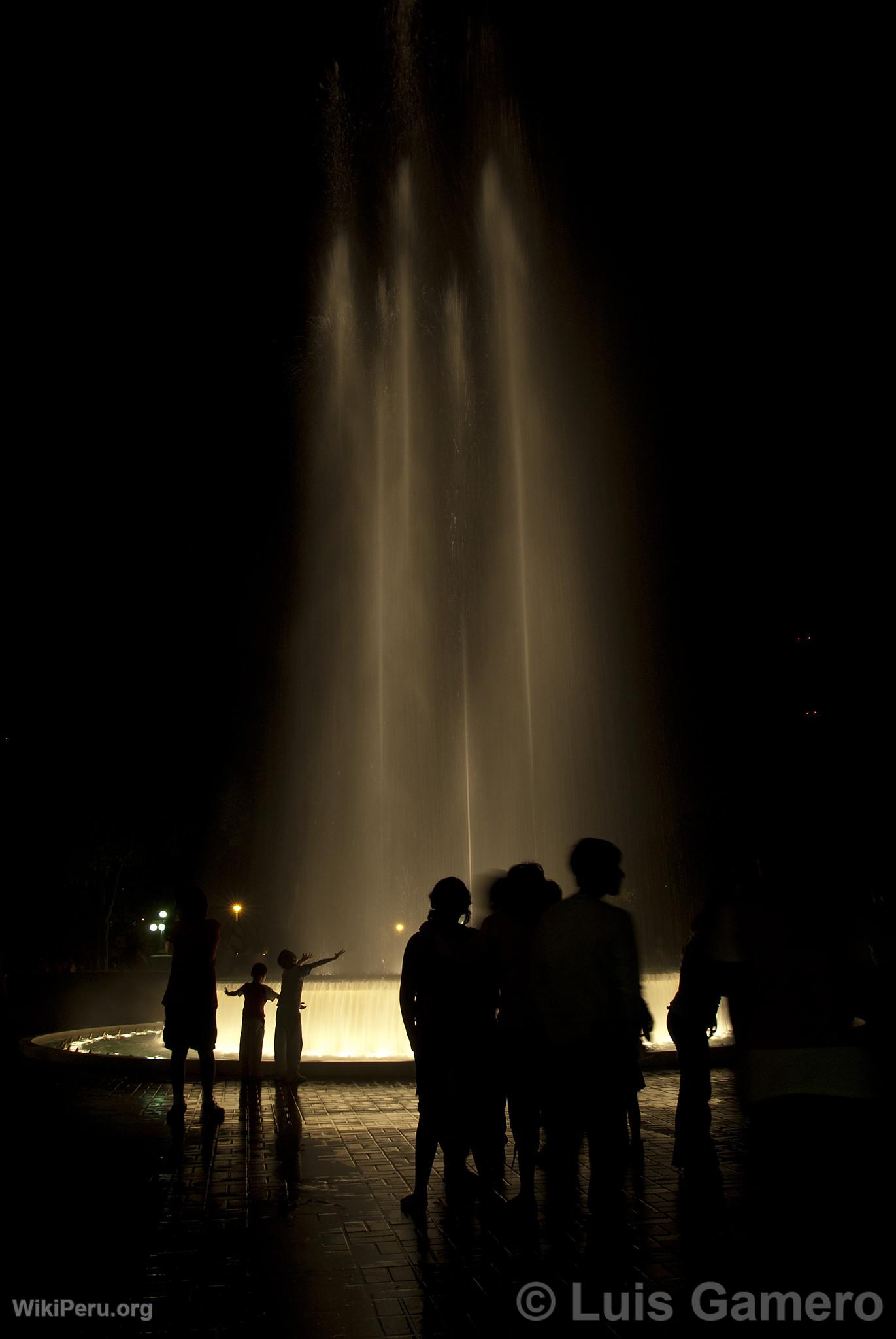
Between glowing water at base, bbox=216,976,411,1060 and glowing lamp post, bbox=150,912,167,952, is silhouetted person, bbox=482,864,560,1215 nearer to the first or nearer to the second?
glowing water at base, bbox=216,976,411,1060

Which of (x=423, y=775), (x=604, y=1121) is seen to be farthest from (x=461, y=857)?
(x=604, y=1121)

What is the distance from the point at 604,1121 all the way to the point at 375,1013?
918 cm

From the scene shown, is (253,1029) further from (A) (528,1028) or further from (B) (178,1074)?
(A) (528,1028)

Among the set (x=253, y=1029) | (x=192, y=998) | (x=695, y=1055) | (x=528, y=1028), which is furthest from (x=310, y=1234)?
(x=253, y=1029)

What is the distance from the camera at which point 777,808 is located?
13.1 ft

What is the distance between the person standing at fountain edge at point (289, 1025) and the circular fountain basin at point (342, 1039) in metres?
0.31

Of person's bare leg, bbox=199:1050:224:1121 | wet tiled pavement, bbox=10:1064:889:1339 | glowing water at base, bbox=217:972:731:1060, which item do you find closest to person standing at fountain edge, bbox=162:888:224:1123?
person's bare leg, bbox=199:1050:224:1121

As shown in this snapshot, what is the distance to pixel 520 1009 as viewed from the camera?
598 centimetres

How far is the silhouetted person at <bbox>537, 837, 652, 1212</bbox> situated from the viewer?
173 inches

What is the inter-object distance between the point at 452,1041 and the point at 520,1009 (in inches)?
21.9

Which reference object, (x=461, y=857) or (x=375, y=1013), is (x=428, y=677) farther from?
(x=375, y=1013)

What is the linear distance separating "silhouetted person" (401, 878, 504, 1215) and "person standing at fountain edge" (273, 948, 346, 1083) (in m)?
5.40

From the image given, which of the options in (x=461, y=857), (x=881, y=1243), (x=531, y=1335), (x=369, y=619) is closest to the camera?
(x=881, y=1243)

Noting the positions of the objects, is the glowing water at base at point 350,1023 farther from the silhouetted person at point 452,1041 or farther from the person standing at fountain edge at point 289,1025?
the silhouetted person at point 452,1041
